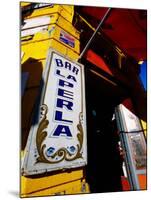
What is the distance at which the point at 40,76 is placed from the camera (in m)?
3.81

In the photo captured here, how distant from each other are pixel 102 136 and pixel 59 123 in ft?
1.51

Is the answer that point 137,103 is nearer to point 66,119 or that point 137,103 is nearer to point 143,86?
point 143,86

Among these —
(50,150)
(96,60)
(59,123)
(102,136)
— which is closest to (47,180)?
(50,150)

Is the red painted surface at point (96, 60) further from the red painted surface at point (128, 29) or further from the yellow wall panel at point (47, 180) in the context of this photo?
the yellow wall panel at point (47, 180)

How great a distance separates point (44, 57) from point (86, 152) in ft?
3.07

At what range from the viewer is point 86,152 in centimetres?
397

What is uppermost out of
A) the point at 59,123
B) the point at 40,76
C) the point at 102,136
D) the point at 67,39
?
the point at 67,39

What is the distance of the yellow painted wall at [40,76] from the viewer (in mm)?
3699

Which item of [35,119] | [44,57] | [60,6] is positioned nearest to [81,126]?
[35,119]

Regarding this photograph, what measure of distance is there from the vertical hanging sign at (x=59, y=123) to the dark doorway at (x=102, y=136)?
0.07 metres

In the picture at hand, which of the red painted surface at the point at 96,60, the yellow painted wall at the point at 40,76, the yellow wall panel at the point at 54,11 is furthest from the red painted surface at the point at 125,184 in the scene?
the yellow wall panel at the point at 54,11

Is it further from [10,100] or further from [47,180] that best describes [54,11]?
[47,180]

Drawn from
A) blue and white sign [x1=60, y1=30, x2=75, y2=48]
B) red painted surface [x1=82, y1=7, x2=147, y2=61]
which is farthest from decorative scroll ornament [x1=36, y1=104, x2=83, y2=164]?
red painted surface [x1=82, y1=7, x2=147, y2=61]

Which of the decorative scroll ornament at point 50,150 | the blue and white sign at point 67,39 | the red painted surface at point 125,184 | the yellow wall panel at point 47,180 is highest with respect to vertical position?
the blue and white sign at point 67,39
